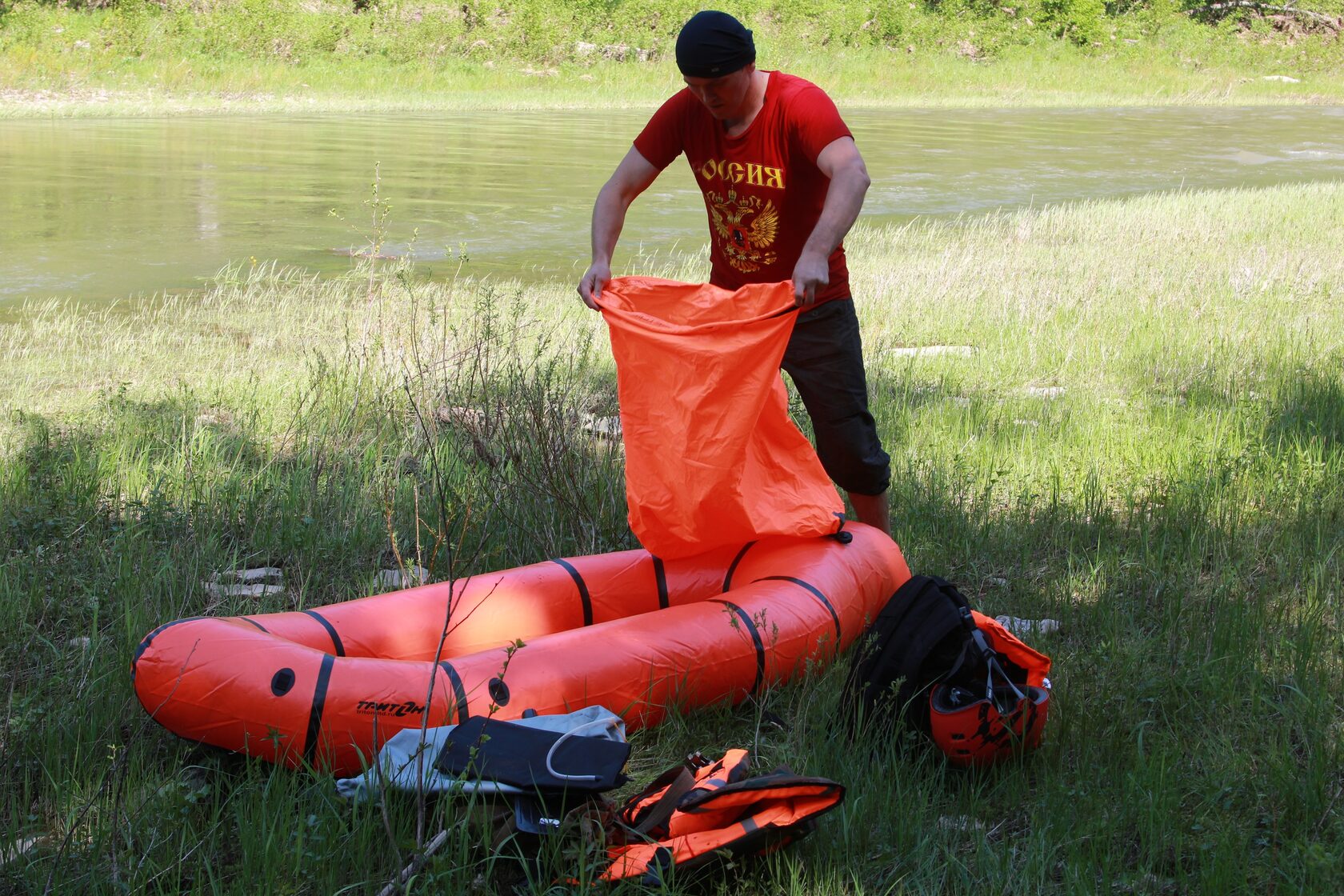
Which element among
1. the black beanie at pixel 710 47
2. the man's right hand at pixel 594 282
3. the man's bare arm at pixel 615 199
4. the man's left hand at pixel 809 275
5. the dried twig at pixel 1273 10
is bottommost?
the man's right hand at pixel 594 282

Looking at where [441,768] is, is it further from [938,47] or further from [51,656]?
[938,47]

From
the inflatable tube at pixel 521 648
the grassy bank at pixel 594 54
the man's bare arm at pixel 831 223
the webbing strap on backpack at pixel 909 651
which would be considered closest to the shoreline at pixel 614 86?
the grassy bank at pixel 594 54

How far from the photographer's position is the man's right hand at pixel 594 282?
164 inches

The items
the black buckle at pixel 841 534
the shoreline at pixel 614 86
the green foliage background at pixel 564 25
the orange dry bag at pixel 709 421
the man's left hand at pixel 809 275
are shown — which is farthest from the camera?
the green foliage background at pixel 564 25

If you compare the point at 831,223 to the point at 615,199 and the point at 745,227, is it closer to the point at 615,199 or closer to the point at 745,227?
the point at 745,227

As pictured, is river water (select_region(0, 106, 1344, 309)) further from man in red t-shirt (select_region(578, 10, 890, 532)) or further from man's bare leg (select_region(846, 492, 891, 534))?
man's bare leg (select_region(846, 492, 891, 534))

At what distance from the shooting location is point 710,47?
145 inches

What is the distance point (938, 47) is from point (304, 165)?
93.3ft

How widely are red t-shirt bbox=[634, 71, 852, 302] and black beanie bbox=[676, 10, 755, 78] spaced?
25 centimetres

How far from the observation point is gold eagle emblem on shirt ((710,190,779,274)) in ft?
13.5

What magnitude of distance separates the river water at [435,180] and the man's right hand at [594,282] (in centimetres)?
416

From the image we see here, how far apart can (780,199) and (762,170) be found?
0.12 m

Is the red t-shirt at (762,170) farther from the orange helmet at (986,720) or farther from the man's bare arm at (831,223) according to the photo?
the orange helmet at (986,720)

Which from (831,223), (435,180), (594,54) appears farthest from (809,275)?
(594,54)
